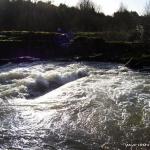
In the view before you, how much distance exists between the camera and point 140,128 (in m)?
8.36

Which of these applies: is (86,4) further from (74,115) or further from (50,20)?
(74,115)

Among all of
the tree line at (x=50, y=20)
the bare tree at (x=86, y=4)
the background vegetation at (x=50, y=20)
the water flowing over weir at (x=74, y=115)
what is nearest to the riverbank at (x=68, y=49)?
the water flowing over weir at (x=74, y=115)

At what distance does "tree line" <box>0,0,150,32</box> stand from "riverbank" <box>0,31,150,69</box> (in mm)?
18944

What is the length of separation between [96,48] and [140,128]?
823 inches

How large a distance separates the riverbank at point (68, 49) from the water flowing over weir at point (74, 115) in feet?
36.1

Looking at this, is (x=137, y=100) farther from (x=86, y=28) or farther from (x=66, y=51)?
(x=86, y=28)

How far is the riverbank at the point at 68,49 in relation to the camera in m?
25.6

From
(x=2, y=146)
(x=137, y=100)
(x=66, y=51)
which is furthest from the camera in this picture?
(x=66, y=51)

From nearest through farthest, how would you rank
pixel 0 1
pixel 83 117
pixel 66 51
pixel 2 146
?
pixel 2 146
pixel 83 117
pixel 66 51
pixel 0 1

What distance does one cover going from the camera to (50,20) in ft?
174

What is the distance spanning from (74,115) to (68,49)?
19018mm

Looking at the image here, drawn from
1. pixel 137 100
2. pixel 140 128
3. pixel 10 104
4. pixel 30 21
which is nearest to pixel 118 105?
pixel 137 100

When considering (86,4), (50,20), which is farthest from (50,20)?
(86,4)

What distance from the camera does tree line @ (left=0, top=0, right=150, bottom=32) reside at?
50.2m
